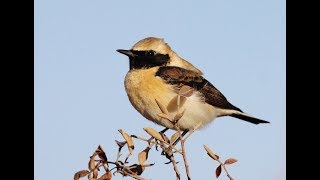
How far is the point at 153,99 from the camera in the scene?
663cm

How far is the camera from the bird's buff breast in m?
6.69

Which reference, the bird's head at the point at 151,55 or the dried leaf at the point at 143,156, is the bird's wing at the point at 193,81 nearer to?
the bird's head at the point at 151,55

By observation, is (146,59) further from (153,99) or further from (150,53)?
(153,99)

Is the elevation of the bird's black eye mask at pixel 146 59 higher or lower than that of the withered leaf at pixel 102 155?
higher

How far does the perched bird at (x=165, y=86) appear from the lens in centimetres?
676

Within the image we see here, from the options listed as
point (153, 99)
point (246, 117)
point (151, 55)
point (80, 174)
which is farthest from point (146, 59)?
point (80, 174)

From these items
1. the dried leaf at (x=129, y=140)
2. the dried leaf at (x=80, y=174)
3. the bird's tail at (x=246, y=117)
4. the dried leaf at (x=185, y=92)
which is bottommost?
the dried leaf at (x=80, y=174)

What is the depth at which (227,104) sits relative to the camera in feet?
25.3

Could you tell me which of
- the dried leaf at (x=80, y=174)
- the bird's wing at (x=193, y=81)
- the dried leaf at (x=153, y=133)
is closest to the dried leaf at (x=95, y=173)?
the dried leaf at (x=80, y=174)

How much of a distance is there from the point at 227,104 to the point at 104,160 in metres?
4.60

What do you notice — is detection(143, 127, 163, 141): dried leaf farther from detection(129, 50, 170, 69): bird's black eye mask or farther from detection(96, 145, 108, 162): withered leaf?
detection(129, 50, 170, 69): bird's black eye mask

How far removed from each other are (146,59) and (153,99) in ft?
2.91
